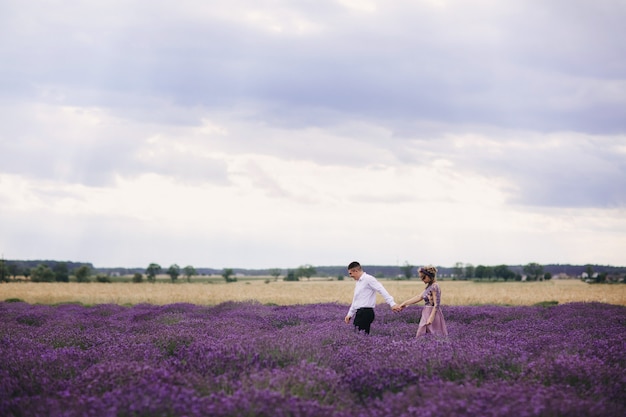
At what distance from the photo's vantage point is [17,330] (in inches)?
400

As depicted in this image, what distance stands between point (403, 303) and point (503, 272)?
358 ft

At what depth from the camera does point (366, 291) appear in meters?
9.22

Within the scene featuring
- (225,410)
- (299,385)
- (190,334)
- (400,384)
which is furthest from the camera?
(190,334)

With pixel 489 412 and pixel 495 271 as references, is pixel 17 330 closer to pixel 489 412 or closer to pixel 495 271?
pixel 489 412

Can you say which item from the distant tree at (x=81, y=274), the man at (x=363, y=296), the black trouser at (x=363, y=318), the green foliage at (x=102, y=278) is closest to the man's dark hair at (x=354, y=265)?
the man at (x=363, y=296)

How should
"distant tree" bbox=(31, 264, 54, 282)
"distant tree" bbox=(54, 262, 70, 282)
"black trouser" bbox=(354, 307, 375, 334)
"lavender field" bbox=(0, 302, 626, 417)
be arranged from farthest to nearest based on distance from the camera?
"distant tree" bbox=(54, 262, 70, 282)
"distant tree" bbox=(31, 264, 54, 282)
"black trouser" bbox=(354, 307, 375, 334)
"lavender field" bbox=(0, 302, 626, 417)

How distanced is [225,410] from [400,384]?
6.11 feet

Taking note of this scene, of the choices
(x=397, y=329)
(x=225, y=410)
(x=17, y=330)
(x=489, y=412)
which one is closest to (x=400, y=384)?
(x=489, y=412)

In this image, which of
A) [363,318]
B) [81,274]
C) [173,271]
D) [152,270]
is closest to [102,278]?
[81,274]

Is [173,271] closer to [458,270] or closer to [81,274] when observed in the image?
[81,274]

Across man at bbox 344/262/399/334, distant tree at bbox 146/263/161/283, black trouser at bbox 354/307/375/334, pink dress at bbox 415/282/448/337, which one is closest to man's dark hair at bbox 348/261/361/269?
man at bbox 344/262/399/334

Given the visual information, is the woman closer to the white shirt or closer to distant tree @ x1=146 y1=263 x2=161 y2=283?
the white shirt

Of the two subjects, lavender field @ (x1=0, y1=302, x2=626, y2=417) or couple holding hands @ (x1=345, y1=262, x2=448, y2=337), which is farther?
couple holding hands @ (x1=345, y1=262, x2=448, y2=337)

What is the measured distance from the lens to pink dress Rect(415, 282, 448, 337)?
875 centimetres
